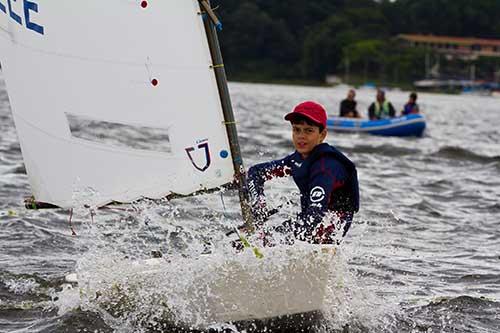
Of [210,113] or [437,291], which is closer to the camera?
[210,113]

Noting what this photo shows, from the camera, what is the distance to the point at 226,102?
5.61 meters

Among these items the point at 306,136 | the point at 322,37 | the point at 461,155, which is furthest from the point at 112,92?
the point at 322,37

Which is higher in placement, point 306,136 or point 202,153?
point 306,136

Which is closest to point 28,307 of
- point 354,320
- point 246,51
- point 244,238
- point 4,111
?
point 244,238

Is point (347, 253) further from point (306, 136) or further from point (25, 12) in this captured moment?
point (25, 12)

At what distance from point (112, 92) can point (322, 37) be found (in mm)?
106526

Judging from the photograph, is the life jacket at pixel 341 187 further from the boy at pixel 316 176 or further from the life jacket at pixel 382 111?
the life jacket at pixel 382 111

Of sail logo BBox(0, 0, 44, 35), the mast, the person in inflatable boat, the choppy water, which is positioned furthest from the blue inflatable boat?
sail logo BBox(0, 0, 44, 35)

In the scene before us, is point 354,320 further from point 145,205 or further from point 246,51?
point 246,51

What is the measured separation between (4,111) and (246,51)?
7979 centimetres

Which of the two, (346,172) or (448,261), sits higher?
(346,172)

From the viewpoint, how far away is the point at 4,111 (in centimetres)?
2541

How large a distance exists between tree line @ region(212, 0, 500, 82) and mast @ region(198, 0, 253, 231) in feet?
263

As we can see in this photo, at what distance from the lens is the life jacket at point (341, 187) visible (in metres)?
5.28
